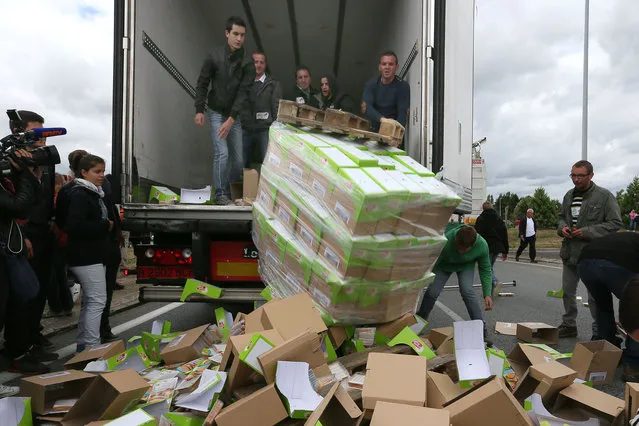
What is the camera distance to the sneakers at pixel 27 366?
12.6 feet

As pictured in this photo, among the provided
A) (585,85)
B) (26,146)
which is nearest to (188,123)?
(26,146)

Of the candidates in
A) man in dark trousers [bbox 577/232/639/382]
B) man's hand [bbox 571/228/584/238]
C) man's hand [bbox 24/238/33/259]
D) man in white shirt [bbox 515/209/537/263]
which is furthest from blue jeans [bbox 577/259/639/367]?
man in white shirt [bbox 515/209/537/263]

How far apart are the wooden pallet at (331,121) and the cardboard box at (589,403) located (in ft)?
6.35

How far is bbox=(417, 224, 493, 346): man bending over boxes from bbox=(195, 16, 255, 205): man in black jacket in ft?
6.97

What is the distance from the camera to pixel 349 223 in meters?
2.85

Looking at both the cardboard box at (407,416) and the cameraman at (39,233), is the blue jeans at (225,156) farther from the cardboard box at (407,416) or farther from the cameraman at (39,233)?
the cardboard box at (407,416)

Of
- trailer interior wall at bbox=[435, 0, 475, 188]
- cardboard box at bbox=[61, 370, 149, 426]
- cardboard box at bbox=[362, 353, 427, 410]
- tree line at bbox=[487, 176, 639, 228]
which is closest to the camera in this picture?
cardboard box at bbox=[362, 353, 427, 410]

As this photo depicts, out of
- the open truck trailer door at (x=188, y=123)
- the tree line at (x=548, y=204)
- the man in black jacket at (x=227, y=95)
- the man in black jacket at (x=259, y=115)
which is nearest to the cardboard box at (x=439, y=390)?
the open truck trailer door at (x=188, y=123)

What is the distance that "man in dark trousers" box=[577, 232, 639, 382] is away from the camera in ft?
12.6

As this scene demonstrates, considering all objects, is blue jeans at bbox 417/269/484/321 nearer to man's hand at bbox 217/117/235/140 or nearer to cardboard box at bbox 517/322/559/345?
cardboard box at bbox 517/322/559/345

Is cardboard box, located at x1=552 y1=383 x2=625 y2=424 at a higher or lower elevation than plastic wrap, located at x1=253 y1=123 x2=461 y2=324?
lower

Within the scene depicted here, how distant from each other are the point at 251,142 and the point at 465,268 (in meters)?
2.54

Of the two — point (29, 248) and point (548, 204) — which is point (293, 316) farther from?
point (548, 204)

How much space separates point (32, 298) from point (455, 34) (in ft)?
13.3
